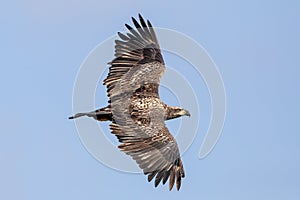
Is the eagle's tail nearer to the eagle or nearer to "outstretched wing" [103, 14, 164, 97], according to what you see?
the eagle

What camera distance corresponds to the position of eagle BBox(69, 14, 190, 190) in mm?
24500

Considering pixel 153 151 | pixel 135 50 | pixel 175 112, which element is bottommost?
pixel 153 151

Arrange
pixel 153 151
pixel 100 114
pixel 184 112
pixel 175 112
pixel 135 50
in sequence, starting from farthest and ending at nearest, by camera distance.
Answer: pixel 135 50 → pixel 184 112 → pixel 175 112 → pixel 100 114 → pixel 153 151

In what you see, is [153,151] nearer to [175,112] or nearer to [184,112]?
[175,112]

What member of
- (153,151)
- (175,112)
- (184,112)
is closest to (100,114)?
(153,151)

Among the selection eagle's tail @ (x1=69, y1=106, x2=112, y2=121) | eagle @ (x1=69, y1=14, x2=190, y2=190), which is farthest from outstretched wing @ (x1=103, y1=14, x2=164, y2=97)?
eagle's tail @ (x1=69, y1=106, x2=112, y2=121)

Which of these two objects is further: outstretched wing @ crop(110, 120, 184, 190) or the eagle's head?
the eagle's head

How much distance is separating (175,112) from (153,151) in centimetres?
253

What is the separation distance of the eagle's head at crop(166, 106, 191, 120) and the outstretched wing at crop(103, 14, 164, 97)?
5.98 ft

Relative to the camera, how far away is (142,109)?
25828 millimetres

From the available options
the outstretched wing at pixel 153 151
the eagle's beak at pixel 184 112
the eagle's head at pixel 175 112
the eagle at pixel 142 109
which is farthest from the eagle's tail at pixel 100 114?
the eagle's beak at pixel 184 112

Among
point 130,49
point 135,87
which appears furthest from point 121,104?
point 130,49

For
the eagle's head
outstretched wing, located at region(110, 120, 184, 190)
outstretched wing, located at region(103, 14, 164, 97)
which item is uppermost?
outstretched wing, located at region(103, 14, 164, 97)

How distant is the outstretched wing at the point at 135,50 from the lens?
90.6 ft
